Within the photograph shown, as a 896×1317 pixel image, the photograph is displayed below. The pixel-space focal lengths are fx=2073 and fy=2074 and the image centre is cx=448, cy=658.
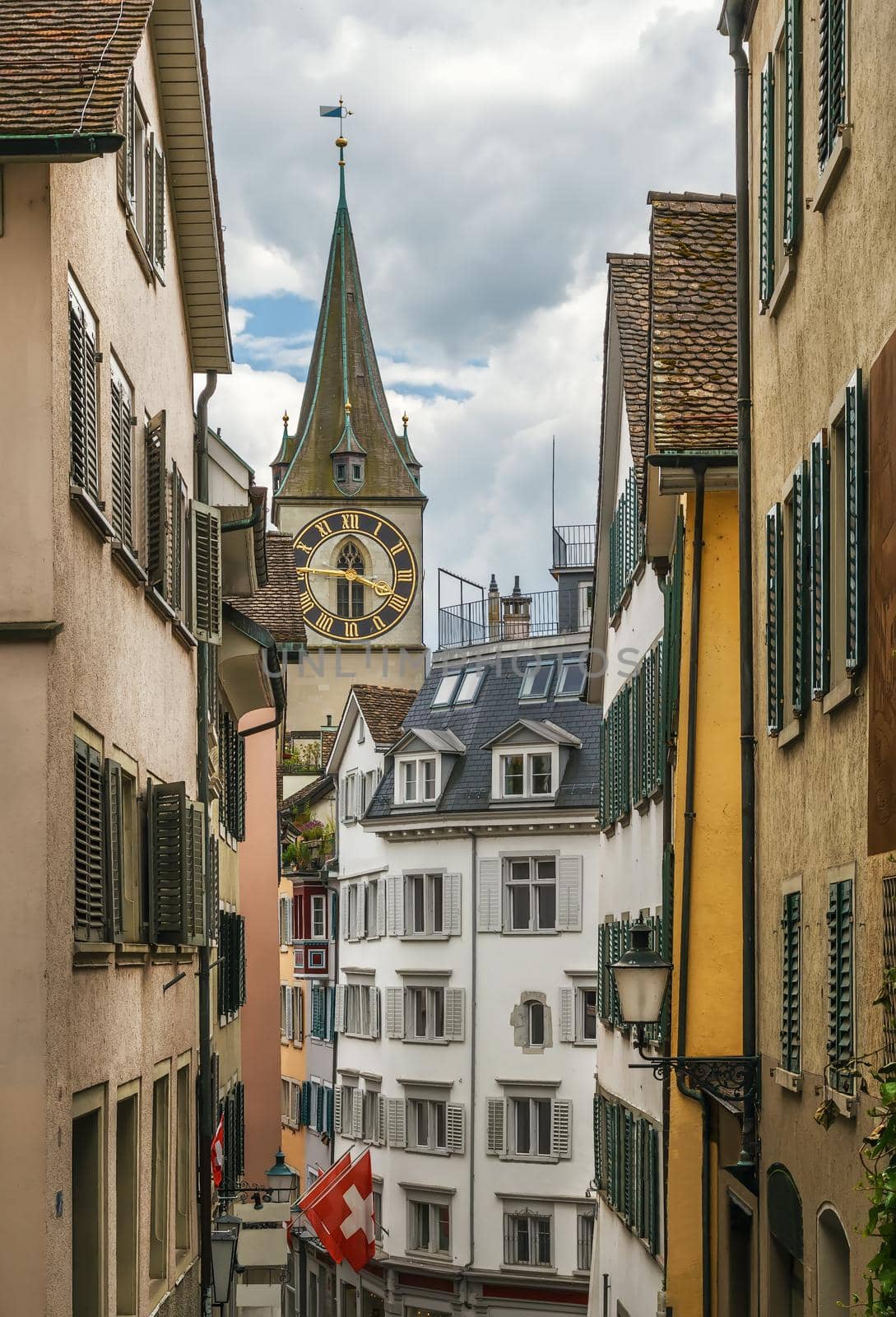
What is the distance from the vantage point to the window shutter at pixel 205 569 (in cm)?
1770

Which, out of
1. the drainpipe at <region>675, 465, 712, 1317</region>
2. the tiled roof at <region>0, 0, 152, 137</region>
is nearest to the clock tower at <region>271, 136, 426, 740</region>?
the drainpipe at <region>675, 465, 712, 1317</region>

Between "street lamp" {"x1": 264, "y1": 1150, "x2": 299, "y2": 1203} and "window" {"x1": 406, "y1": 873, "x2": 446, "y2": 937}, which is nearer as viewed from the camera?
"street lamp" {"x1": 264, "y1": 1150, "x2": 299, "y2": 1203}

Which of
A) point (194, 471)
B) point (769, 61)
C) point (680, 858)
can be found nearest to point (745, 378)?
point (769, 61)

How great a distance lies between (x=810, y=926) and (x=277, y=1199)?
Answer: 18341 millimetres

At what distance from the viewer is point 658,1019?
1243cm

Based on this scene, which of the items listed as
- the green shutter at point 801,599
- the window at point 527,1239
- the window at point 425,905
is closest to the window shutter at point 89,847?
the green shutter at point 801,599

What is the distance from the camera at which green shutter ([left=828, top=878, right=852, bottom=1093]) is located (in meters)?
8.59

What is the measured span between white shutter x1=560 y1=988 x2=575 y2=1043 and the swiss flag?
18.2ft

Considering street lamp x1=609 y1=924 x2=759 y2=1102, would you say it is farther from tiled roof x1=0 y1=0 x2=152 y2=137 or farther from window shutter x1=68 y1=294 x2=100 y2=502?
tiled roof x1=0 y1=0 x2=152 y2=137

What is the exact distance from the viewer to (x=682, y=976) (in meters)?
13.8

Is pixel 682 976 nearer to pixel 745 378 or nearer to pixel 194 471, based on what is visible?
pixel 745 378

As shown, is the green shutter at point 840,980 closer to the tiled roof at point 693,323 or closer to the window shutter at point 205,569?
the tiled roof at point 693,323

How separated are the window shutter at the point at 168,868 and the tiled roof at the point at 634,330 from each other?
553 centimetres

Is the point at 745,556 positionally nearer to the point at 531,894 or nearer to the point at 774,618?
the point at 774,618
